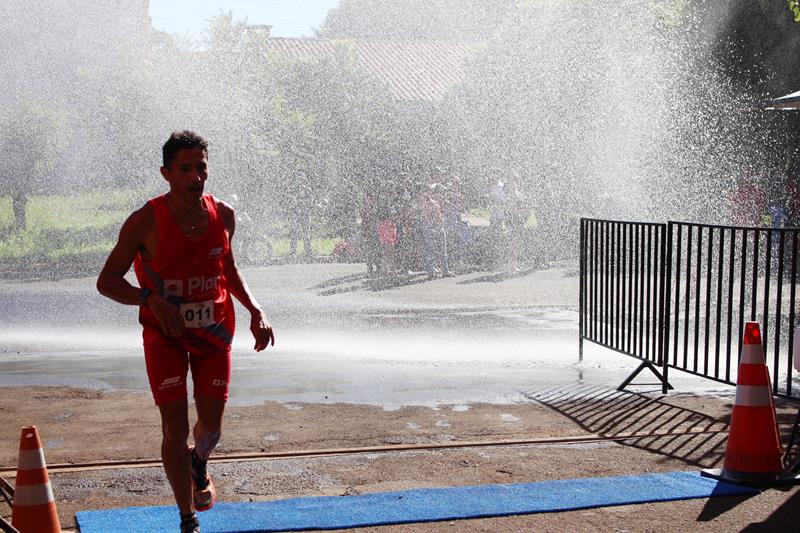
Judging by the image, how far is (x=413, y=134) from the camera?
99.1 ft

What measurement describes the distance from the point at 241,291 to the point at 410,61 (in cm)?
4732

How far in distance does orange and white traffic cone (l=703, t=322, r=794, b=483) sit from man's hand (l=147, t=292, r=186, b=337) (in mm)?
3021

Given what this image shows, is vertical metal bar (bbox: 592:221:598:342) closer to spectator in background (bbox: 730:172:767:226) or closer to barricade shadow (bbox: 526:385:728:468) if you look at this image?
barricade shadow (bbox: 526:385:728:468)

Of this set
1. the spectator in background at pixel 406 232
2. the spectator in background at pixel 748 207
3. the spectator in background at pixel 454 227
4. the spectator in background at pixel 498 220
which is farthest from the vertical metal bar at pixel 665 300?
the spectator in background at pixel 498 220

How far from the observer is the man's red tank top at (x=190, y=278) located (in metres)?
4.57

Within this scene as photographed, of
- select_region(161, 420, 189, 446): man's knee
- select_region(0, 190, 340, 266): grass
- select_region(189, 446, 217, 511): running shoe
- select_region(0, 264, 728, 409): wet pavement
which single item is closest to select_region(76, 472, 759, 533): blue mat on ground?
select_region(189, 446, 217, 511): running shoe

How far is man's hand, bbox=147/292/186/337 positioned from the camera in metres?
4.43

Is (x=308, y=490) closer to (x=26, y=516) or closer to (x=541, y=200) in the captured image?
(x=26, y=516)

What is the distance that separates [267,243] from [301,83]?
800 centimetres

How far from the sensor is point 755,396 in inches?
232

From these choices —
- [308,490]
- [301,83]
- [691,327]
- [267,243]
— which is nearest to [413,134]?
[301,83]

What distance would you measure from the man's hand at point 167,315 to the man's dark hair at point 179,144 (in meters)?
0.60

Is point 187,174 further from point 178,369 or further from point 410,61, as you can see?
point 410,61

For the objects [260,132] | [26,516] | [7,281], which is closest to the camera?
[26,516]
